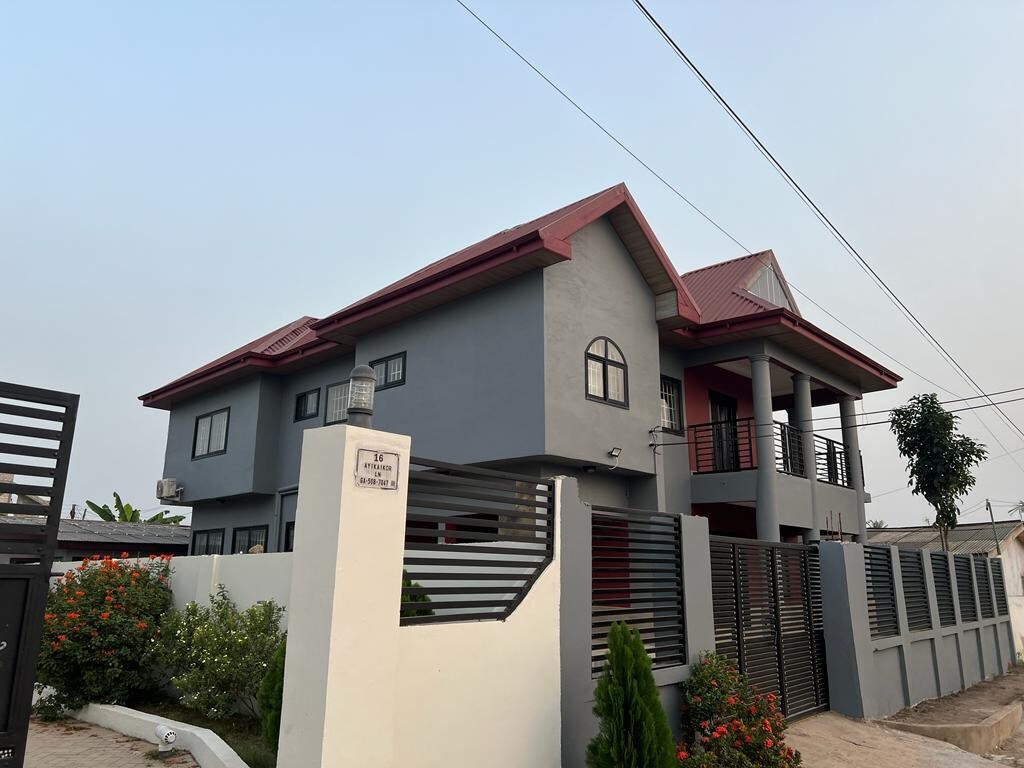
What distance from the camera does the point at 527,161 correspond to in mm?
13312

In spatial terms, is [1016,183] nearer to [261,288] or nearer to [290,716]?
[290,716]

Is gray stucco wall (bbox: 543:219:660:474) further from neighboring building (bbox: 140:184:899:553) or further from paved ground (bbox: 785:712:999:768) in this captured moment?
paved ground (bbox: 785:712:999:768)

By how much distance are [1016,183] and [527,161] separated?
971 cm

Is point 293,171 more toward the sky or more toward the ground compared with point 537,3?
more toward the sky

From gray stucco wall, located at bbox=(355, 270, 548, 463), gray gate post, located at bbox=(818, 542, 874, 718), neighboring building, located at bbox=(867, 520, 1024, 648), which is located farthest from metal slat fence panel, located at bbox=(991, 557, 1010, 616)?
gray stucco wall, located at bbox=(355, 270, 548, 463)

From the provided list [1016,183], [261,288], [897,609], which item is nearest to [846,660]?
[897,609]

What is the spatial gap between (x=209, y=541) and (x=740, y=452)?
13.9m

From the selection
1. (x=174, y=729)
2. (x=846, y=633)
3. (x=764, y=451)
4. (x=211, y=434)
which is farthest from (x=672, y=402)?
(x=211, y=434)

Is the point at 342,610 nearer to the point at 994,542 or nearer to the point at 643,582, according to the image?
the point at 643,582

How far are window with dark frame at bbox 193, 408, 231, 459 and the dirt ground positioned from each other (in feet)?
51.3

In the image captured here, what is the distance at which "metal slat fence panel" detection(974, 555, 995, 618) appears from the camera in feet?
55.1

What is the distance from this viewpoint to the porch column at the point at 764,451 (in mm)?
13672

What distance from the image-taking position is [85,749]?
25.8 ft

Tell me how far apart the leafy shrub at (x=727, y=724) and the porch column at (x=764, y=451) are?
6196mm
